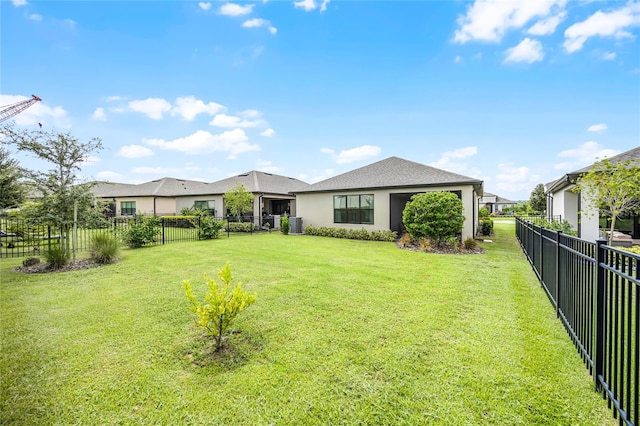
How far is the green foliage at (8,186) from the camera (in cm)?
1263

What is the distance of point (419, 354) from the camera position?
3.30m

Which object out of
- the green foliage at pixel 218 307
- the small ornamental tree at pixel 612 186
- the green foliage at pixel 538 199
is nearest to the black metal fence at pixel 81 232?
the green foliage at pixel 218 307

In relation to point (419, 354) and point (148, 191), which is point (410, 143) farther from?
point (148, 191)

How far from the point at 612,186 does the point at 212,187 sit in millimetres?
24642

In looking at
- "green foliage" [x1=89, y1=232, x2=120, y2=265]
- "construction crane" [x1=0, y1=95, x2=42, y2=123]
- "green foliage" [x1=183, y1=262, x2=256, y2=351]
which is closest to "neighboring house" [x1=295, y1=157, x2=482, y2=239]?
"green foliage" [x1=89, y1=232, x2=120, y2=265]

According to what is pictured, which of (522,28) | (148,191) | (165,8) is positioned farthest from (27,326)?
(148,191)

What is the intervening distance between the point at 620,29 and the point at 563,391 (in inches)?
464

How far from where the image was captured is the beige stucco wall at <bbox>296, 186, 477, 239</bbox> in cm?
1332

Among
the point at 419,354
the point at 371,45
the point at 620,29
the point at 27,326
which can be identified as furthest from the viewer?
the point at 371,45

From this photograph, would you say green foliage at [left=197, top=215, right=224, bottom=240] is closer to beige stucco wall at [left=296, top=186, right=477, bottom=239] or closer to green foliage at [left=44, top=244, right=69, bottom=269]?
beige stucco wall at [left=296, top=186, right=477, bottom=239]

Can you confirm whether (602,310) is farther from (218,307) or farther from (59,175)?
(59,175)

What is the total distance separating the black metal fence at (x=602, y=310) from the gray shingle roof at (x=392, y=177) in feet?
30.4

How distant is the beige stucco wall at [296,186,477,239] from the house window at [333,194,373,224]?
24cm

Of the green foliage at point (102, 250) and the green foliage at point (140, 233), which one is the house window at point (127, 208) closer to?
the green foliage at point (140, 233)
